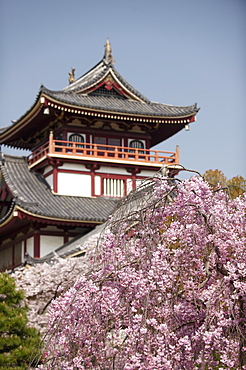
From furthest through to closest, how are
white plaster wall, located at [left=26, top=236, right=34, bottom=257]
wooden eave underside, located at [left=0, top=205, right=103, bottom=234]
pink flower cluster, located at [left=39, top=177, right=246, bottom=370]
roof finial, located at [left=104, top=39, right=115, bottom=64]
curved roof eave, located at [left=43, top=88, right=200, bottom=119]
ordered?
1. roof finial, located at [left=104, top=39, right=115, bottom=64]
2. curved roof eave, located at [left=43, top=88, right=200, bottom=119]
3. white plaster wall, located at [left=26, top=236, right=34, bottom=257]
4. wooden eave underside, located at [left=0, top=205, right=103, bottom=234]
5. pink flower cluster, located at [left=39, top=177, right=246, bottom=370]

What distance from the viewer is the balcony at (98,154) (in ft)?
96.3

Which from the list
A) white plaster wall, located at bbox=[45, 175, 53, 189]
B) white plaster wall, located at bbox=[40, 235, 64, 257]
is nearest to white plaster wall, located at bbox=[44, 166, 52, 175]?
white plaster wall, located at bbox=[45, 175, 53, 189]

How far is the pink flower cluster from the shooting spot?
20.0ft

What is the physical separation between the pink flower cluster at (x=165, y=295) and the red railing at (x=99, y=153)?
22.0 metres

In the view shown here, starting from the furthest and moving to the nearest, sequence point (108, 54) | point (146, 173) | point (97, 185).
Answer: point (108, 54) < point (146, 173) < point (97, 185)

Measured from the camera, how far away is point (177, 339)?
6.18 meters

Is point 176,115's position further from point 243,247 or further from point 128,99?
point 243,247

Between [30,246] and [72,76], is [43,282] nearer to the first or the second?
[30,246]

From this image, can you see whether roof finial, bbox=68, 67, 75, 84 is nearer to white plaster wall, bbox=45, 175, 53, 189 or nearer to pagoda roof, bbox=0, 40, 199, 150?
pagoda roof, bbox=0, 40, 199, 150

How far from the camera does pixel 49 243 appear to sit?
90.0 feet

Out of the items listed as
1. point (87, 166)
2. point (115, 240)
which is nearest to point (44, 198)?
point (87, 166)

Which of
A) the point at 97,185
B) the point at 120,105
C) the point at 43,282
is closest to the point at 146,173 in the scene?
the point at 97,185

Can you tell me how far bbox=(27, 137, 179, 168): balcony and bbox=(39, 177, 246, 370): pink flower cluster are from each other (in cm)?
2190

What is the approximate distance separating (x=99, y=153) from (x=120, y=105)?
2.59 meters
